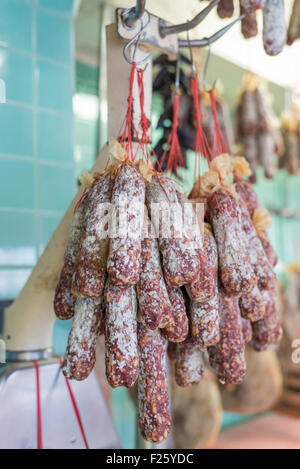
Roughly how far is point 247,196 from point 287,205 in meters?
2.34

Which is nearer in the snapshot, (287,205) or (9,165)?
(9,165)

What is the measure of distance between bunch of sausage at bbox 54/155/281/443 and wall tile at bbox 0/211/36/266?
57 cm

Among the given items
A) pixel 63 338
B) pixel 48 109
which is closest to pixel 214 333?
pixel 63 338

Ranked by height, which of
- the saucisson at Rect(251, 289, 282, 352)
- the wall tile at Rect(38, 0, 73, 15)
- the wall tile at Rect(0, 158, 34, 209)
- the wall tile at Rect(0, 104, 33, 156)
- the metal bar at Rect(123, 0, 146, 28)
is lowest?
the saucisson at Rect(251, 289, 282, 352)

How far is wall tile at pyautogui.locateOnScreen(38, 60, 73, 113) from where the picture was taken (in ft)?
5.22

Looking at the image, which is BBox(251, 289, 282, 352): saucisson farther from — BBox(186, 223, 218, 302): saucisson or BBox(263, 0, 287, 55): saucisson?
BBox(263, 0, 287, 55): saucisson

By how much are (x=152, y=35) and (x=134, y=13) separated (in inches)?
3.9

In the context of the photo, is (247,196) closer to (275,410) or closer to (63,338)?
(63,338)

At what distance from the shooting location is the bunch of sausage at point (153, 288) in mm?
846

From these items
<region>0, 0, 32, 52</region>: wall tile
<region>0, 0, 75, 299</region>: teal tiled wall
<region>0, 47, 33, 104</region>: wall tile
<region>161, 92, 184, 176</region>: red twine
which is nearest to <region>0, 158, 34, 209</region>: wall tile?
<region>0, 0, 75, 299</region>: teal tiled wall

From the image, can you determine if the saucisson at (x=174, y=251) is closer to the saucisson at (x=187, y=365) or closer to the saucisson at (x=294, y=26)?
the saucisson at (x=187, y=365)

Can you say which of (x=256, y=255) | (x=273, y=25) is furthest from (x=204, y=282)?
(x=273, y=25)

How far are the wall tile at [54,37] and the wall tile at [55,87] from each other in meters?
0.04
